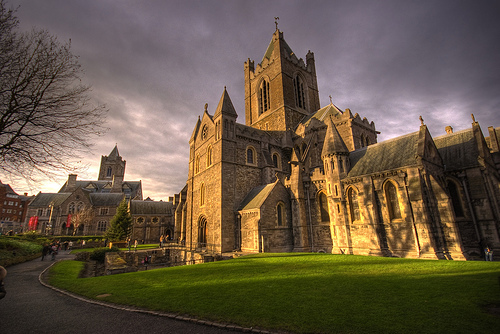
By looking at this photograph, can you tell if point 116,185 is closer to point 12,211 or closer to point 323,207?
point 12,211

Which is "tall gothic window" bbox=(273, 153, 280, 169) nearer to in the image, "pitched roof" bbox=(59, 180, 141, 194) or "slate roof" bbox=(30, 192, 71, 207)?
"slate roof" bbox=(30, 192, 71, 207)

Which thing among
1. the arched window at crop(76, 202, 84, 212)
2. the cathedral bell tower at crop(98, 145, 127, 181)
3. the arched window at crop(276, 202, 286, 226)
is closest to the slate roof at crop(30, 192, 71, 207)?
the arched window at crop(76, 202, 84, 212)

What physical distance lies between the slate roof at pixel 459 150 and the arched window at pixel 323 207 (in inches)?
380

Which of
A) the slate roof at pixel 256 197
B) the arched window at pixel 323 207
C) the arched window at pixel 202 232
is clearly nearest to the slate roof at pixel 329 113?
the arched window at pixel 323 207

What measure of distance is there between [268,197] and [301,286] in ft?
43.3

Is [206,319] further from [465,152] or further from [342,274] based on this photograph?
[465,152]

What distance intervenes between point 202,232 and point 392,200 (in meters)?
19.2

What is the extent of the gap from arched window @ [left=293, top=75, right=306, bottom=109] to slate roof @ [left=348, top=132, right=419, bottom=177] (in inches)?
674

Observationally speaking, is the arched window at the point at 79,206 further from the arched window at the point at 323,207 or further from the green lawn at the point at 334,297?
the arched window at the point at 323,207

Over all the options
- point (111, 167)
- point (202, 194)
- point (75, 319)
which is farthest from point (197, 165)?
point (111, 167)

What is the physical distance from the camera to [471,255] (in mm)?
15672

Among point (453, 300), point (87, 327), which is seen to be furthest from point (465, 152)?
Answer: point (87, 327)

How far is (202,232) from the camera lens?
26516 mm

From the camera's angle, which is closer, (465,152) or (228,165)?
(465,152)
